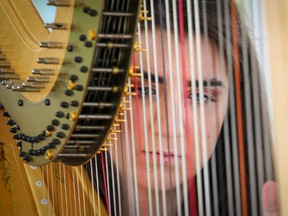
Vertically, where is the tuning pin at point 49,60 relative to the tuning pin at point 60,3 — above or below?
below

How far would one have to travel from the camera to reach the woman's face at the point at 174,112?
3.91 feet

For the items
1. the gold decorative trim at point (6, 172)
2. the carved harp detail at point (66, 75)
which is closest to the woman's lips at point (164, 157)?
the carved harp detail at point (66, 75)

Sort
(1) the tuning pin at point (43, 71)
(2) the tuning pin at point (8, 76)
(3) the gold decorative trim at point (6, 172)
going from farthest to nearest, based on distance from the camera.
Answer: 1. (3) the gold decorative trim at point (6, 172)
2. (2) the tuning pin at point (8, 76)
3. (1) the tuning pin at point (43, 71)

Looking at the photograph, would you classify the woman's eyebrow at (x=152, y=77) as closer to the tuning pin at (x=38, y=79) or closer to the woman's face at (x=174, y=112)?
the woman's face at (x=174, y=112)

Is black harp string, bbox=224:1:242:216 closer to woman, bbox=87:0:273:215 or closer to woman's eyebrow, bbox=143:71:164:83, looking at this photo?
woman, bbox=87:0:273:215

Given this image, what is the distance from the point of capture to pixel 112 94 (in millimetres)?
1110

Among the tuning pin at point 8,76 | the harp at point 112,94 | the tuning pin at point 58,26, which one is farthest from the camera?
the tuning pin at point 8,76

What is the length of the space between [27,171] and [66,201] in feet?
0.63

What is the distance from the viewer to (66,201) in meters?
1.81

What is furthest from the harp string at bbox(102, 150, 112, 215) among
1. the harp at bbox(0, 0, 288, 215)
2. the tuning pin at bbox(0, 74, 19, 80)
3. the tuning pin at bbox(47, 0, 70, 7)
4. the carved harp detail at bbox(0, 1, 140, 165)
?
the tuning pin at bbox(47, 0, 70, 7)

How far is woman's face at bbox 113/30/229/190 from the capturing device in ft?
3.91

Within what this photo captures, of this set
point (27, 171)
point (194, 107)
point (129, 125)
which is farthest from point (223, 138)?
point (27, 171)

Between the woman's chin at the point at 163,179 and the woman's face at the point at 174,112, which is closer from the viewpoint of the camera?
the woman's face at the point at 174,112

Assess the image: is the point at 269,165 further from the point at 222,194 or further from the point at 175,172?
the point at 175,172
